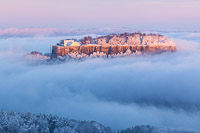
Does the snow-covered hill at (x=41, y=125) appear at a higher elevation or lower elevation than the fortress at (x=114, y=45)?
lower

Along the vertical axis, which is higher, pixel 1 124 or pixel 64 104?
pixel 1 124

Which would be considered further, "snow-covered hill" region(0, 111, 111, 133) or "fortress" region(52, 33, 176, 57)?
"fortress" region(52, 33, 176, 57)

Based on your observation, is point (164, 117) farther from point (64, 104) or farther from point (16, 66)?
point (16, 66)

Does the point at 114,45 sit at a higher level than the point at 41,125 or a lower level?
higher

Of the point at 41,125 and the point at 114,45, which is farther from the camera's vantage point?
the point at 114,45

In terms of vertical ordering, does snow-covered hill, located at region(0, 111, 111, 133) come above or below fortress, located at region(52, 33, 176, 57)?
below

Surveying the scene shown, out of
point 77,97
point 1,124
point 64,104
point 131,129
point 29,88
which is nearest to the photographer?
point 1,124

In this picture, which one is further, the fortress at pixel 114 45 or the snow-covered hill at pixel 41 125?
the fortress at pixel 114 45

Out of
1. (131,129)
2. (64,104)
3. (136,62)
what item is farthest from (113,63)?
(131,129)
